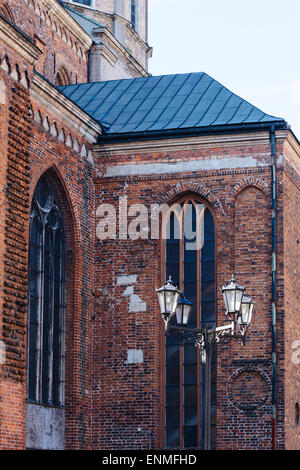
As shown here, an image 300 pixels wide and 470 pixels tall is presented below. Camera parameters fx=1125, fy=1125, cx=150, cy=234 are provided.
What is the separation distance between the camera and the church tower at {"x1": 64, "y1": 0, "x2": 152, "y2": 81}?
32.9 meters

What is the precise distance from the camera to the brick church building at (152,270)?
Result: 24188 millimetres

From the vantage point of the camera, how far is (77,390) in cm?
2459

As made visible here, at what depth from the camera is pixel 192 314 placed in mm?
25703

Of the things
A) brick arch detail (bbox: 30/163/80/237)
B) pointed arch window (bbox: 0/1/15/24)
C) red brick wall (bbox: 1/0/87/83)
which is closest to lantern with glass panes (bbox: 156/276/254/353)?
brick arch detail (bbox: 30/163/80/237)

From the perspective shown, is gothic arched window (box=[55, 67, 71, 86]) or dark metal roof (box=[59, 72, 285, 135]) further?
gothic arched window (box=[55, 67, 71, 86])

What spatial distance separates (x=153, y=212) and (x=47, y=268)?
10.1 feet

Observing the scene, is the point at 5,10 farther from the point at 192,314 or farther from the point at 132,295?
the point at 192,314

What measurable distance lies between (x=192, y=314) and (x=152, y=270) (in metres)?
1.36

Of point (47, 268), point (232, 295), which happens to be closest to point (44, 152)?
point (47, 268)

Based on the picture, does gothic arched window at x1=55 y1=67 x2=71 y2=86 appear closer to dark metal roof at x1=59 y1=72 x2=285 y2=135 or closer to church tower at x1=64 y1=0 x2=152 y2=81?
dark metal roof at x1=59 y1=72 x2=285 y2=135

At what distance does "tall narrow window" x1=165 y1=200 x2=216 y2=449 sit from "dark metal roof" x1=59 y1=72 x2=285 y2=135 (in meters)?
2.10

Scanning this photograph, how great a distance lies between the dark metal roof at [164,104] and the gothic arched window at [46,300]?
3.06m

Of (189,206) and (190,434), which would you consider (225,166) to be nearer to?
(189,206)

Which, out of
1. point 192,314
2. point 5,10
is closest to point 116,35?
point 5,10
